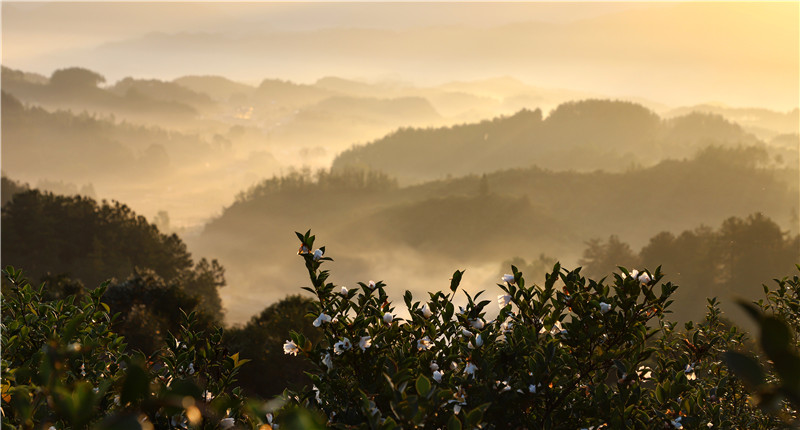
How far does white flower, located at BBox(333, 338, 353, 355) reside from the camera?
236 inches

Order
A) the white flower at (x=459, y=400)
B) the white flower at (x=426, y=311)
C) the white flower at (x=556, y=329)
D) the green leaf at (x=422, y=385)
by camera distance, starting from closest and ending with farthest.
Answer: the green leaf at (x=422, y=385), the white flower at (x=459, y=400), the white flower at (x=556, y=329), the white flower at (x=426, y=311)

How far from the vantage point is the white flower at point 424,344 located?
22.4 feet

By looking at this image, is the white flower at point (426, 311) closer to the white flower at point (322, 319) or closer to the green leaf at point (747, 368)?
the white flower at point (322, 319)

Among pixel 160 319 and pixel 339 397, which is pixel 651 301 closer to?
pixel 339 397

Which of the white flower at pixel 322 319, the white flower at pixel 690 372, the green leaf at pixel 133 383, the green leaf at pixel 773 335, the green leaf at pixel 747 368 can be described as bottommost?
the white flower at pixel 690 372

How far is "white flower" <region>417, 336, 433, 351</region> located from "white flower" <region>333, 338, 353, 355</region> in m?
1.10

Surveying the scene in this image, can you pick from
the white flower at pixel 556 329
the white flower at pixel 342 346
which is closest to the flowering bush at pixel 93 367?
the white flower at pixel 342 346

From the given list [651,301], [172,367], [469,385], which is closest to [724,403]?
[651,301]

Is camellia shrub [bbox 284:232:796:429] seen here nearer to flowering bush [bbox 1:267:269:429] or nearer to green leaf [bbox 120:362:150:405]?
flowering bush [bbox 1:267:269:429]

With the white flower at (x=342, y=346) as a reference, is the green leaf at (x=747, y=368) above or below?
above

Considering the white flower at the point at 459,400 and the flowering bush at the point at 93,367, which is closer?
the flowering bush at the point at 93,367

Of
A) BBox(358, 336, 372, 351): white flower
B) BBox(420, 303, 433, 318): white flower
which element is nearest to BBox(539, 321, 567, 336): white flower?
BBox(420, 303, 433, 318): white flower

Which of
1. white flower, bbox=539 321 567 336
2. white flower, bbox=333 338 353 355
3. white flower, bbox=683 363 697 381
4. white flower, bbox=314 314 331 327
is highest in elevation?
white flower, bbox=314 314 331 327

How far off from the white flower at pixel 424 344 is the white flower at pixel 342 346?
1.10 m
